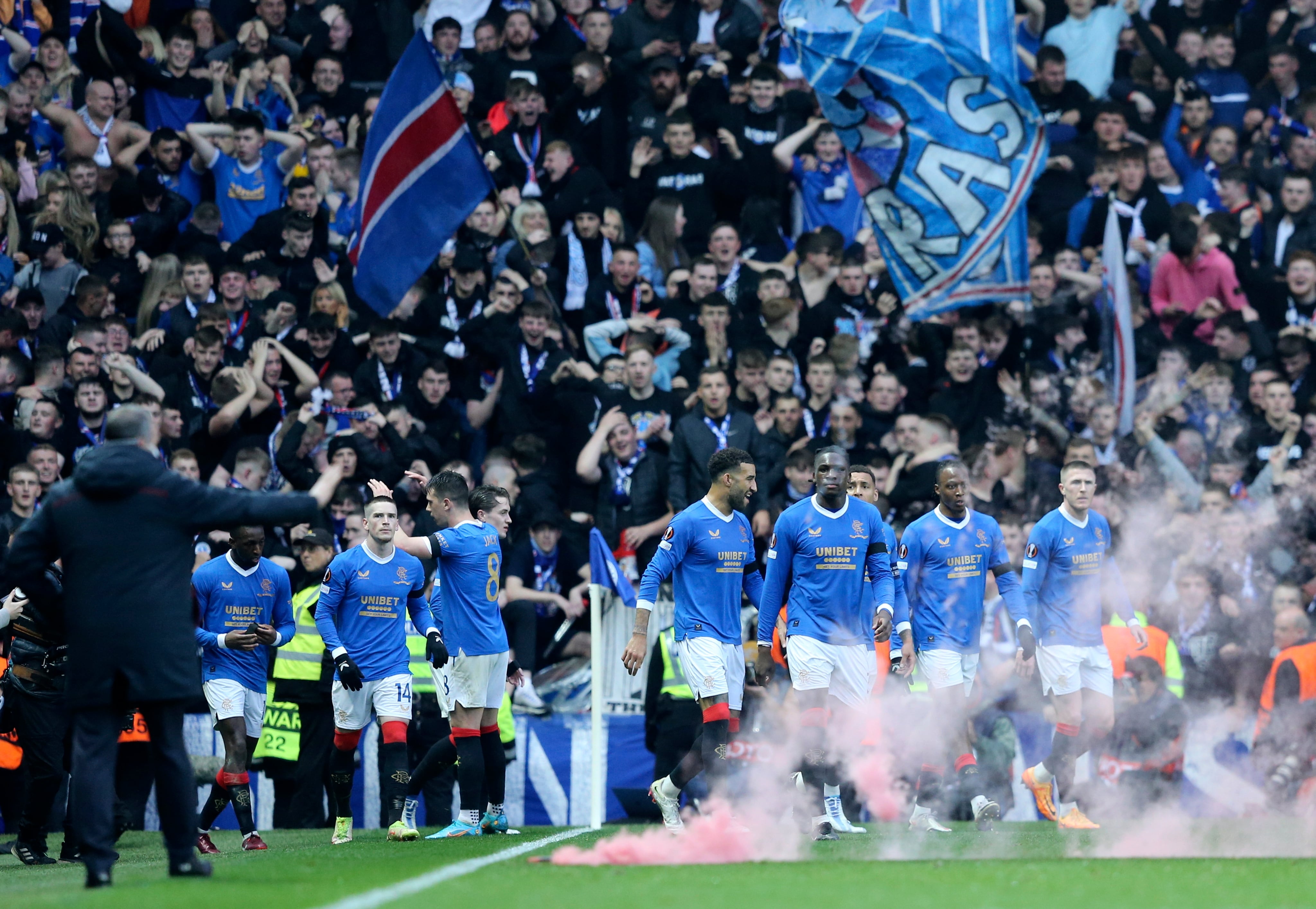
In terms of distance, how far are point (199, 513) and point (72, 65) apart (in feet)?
39.8

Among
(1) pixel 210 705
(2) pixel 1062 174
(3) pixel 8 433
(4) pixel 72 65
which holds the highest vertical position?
(4) pixel 72 65

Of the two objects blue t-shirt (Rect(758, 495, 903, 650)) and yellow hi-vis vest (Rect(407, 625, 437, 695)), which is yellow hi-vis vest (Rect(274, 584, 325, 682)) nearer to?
yellow hi-vis vest (Rect(407, 625, 437, 695))

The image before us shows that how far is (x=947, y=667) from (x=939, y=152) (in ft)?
20.3

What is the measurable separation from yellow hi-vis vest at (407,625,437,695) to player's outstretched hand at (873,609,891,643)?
4465mm

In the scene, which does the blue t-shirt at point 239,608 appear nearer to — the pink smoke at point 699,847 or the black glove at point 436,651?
the black glove at point 436,651

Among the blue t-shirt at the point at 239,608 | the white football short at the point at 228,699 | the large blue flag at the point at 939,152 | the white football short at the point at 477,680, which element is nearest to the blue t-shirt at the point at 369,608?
the white football short at the point at 477,680

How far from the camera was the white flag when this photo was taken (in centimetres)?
1636

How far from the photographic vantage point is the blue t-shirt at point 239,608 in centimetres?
1291

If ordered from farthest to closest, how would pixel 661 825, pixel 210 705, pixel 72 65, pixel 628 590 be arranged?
pixel 72 65, pixel 628 590, pixel 661 825, pixel 210 705

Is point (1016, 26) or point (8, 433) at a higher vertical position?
point (1016, 26)

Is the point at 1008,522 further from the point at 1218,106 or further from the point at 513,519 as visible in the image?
the point at 1218,106

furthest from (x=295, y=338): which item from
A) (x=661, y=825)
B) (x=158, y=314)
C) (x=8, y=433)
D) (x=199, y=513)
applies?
(x=199, y=513)

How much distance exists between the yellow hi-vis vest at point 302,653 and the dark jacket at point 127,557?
612 centimetres

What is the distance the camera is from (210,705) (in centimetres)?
1284
